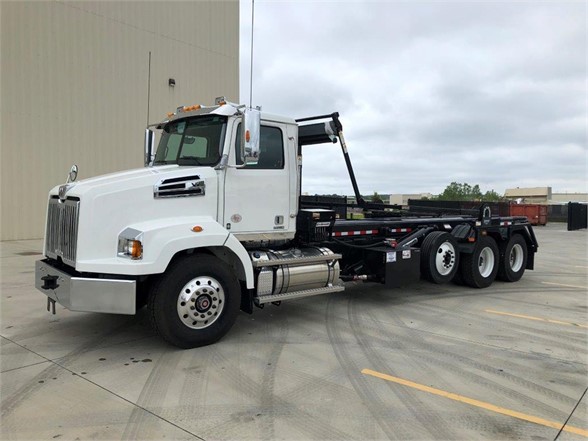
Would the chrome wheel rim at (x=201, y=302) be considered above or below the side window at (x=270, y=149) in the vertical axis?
below

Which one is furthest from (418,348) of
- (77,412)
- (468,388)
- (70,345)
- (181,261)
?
(70,345)

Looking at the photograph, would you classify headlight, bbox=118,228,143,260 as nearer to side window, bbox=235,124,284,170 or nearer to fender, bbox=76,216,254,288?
fender, bbox=76,216,254,288

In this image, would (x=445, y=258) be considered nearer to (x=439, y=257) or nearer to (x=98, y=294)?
(x=439, y=257)

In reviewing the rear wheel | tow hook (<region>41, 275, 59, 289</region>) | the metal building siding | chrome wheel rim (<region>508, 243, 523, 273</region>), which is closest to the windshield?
tow hook (<region>41, 275, 59, 289</region>)

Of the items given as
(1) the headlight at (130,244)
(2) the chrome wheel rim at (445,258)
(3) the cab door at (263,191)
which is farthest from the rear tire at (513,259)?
(1) the headlight at (130,244)

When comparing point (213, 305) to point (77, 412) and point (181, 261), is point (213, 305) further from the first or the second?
point (77, 412)

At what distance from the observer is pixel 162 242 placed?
15.9 ft

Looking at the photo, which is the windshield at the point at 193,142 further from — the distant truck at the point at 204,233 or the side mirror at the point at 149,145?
the side mirror at the point at 149,145

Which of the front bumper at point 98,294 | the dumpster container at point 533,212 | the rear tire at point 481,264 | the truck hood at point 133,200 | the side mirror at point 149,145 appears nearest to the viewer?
the front bumper at point 98,294

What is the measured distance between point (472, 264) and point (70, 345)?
23.3ft

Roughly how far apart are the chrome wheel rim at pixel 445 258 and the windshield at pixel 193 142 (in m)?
4.63

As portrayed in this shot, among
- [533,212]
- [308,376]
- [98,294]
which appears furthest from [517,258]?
[533,212]

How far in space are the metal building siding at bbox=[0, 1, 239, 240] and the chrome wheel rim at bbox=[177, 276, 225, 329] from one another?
1365 cm

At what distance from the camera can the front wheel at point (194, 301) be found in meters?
4.93
